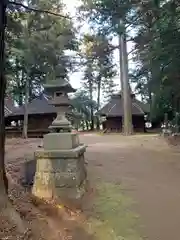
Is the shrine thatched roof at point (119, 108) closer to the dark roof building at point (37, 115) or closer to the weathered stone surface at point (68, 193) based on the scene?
the dark roof building at point (37, 115)

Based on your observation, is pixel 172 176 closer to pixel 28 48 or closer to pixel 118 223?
pixel 118 223

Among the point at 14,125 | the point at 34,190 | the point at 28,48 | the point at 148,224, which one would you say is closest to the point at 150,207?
the point at 148,224

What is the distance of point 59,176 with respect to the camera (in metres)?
6.41

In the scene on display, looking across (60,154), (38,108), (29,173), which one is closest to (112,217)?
(60,154)

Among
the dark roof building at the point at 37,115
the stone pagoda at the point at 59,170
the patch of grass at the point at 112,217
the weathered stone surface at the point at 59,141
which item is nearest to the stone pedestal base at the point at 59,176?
the stone pagoda at the point at 59,170

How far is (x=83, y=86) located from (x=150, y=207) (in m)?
36.1

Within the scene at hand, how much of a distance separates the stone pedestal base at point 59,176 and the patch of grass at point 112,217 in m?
0.54

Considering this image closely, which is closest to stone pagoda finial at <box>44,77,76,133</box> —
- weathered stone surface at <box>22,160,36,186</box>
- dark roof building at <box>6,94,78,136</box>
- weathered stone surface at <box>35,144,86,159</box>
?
weathered stone surface at <box>35,144,86,159</box>

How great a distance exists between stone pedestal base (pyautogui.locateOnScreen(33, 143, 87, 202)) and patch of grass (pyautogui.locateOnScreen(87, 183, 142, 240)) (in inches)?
21.3

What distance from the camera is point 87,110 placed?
41500 millimetres

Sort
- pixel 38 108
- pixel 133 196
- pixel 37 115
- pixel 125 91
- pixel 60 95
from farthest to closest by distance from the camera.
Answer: pixel 37 115 → pixel 38 108 → pixel 125 91 → pixel 60 95 → pixel 133 196

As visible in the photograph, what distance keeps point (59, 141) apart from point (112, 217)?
1871 mm

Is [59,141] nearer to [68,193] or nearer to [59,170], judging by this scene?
[59,170]

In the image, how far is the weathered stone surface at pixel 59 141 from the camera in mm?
6648
